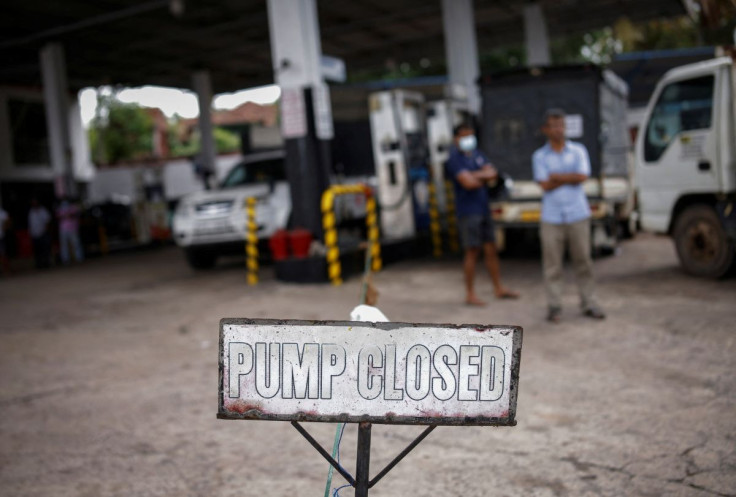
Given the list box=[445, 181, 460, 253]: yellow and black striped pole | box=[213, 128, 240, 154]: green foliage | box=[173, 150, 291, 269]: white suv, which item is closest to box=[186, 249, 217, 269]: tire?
box=[173, 150, 291, 269]: white suv

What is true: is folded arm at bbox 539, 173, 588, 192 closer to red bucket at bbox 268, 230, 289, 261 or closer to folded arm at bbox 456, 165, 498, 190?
folded arm at bbox 456, 165, 498, 190

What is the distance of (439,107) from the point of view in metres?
13.5

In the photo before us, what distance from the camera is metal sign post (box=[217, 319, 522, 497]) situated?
206cm

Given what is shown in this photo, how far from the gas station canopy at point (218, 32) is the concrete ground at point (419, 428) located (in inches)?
423

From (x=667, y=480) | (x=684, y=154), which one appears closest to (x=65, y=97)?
(x=684, y=154)

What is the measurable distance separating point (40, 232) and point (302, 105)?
8782 mm

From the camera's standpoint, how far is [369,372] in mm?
2088

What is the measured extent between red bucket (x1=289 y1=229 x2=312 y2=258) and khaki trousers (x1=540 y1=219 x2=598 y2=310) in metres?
4.50

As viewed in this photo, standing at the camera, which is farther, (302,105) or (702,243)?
(302,105)

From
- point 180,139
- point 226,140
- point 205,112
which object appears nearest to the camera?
point 205,112

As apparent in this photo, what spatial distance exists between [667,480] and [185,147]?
5115 centimetres

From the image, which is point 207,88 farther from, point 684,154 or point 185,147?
point 185,147

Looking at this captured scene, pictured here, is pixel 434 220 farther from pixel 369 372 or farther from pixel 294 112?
pixel 369 372

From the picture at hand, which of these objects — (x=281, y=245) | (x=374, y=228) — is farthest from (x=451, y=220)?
(x=281, y=245)
